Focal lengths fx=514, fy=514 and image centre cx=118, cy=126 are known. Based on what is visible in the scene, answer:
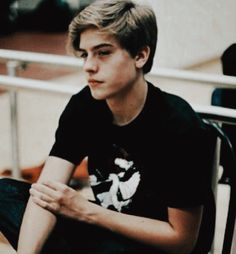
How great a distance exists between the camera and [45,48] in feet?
20.9

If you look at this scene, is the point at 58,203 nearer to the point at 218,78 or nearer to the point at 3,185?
the point at 3,185

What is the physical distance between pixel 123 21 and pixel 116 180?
42 cm

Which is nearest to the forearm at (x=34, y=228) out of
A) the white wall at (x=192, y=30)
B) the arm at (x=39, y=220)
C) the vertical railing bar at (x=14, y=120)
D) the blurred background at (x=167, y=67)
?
the arm at (x=39, y=220)

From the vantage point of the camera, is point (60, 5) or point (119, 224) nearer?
point (119, 224)

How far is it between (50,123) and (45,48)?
2.77 metres

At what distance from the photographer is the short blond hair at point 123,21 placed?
125 centimetres

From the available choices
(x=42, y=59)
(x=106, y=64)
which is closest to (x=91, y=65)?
(x=106, y=64)

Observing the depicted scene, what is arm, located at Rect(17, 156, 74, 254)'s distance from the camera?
1375 millimetres

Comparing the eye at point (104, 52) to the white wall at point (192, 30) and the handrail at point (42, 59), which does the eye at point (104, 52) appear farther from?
the white wall at point (192, 30)

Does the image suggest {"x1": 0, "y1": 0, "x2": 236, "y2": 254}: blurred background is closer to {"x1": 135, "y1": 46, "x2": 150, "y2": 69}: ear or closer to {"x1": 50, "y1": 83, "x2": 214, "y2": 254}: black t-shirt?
{"x1": 50, "y1": 83, "x2": 214, "y2": 254}: black t-shirt

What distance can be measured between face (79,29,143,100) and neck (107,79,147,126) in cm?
2

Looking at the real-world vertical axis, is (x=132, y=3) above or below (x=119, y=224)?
above

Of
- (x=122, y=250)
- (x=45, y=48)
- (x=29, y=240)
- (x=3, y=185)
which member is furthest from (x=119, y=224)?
(x=45, y=48)

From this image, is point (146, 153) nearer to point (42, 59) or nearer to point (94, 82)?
point (94, 82)
